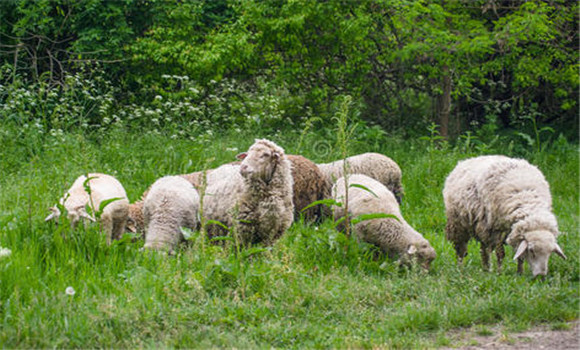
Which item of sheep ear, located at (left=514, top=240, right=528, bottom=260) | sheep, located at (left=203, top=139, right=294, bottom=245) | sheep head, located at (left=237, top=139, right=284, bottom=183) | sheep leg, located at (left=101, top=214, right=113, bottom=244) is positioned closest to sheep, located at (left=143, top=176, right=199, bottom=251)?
sheep leg, located at (left=101, top=214, right=113, bottom=244)

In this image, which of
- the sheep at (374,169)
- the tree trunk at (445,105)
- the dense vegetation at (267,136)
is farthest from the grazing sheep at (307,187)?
the tree trunk at (445,105)

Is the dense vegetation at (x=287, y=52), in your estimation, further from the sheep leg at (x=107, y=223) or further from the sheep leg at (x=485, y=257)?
the sheep leg at (x=485, y=257)

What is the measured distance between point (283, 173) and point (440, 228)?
2.96 meters

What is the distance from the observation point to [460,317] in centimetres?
460

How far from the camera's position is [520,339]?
4324mm

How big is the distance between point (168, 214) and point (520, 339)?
3.48 meters

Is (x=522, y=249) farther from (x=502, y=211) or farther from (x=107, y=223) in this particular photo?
(x=107, y=223)

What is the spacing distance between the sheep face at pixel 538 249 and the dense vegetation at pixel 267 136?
0.14 m

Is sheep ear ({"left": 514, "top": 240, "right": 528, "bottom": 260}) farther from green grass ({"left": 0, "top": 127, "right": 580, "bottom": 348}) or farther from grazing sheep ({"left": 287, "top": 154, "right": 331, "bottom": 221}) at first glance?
grazing sheep ({"left": 287, "top": 154, "right": 331, "bottom": 221})

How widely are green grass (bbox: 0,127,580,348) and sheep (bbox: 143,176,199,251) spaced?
234 mm

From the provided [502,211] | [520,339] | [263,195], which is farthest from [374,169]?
[520,339]

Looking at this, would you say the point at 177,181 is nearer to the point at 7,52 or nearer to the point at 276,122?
the point at 276,122

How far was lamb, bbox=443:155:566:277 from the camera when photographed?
5.43 meters

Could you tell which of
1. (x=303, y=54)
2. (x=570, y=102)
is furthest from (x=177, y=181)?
(x=570, y=102)
